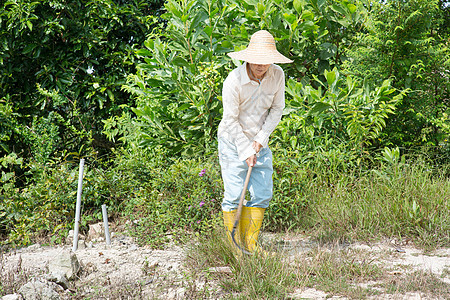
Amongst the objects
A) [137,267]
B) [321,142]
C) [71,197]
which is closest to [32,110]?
[71,197]

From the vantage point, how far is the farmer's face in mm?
3299

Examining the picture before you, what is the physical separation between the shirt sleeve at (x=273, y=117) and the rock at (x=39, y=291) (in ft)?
5.75

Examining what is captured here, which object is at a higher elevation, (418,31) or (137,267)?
(418,31)

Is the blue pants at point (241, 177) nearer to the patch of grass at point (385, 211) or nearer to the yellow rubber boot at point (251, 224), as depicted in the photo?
the yellow rubber boot at point (251, 224)

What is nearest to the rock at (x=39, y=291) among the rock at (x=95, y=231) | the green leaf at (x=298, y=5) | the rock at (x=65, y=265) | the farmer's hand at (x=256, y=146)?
the rock at (x=65, y=265)

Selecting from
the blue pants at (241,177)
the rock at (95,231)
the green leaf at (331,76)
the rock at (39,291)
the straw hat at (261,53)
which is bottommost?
the rock at (95,231)

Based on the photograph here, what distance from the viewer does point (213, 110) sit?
16.5 ft

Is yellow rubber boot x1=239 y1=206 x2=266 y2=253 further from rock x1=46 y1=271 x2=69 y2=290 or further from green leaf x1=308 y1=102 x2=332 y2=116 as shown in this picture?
green leaf x1=308 y1=102 x2=332 y2=116

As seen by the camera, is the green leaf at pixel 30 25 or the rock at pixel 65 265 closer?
the rock at pixel 65 265

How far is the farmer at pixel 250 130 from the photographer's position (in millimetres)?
3340

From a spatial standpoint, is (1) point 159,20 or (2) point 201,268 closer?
(2) point 201,268

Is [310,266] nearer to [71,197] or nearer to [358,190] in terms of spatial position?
[358,190]

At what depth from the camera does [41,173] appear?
489cm

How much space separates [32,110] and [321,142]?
372 cm
